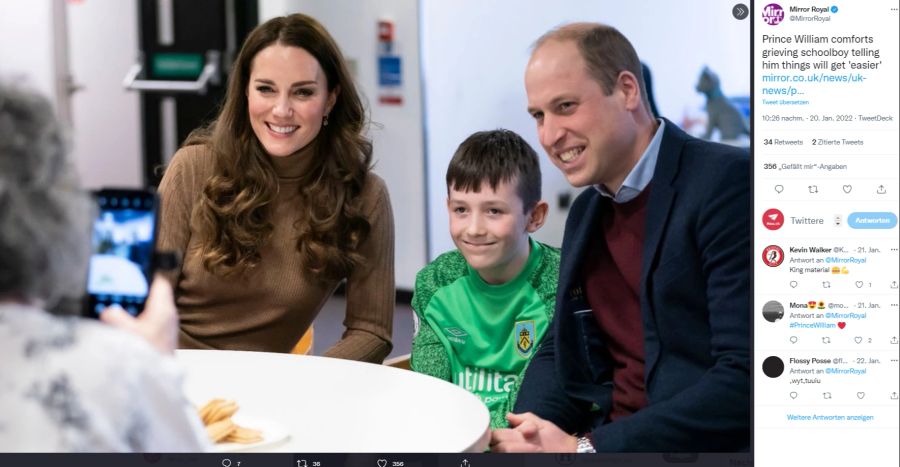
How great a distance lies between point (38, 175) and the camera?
3.44 ft

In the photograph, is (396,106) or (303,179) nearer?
(303,179)

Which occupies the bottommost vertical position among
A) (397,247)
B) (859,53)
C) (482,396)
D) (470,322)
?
(482,396)

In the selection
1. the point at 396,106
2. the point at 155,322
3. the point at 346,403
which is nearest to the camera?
the point at 155,322

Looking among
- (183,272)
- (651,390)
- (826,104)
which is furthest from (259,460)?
(826,104)

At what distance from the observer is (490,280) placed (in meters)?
1.98

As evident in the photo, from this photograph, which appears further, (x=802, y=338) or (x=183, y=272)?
(x=183, y=272)

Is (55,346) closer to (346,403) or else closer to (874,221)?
(346,403)

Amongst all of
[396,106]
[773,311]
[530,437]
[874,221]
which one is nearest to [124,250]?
[530,437]

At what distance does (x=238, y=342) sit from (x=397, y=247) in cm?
34

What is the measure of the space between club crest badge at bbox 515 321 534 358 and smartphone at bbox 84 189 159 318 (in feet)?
2.46

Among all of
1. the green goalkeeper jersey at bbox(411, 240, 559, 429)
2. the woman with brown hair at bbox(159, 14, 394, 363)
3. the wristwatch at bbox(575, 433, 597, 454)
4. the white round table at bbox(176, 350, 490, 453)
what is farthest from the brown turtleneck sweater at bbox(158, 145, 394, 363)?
the wristwatch at bbox(575, 433, 597, 454)

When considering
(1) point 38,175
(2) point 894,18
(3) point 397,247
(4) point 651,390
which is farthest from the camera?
(3) point 397,247

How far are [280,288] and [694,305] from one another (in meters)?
0.75

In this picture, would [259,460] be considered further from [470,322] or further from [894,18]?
[894,18]
